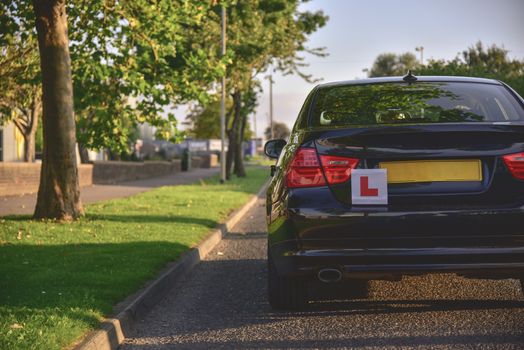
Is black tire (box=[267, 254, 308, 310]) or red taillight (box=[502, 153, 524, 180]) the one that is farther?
black tire (box=[267, 254, 308, 310])

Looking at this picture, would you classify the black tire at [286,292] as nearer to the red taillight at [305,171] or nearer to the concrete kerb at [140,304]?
the red taillight at [305,171]

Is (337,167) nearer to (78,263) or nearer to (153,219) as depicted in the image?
(78,263)

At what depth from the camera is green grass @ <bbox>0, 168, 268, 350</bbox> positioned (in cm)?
501

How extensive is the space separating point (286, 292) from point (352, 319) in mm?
512

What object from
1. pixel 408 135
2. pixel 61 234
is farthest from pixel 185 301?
pixel 61 234

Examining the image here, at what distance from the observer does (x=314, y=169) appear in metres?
5.00

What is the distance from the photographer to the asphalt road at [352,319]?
16.0ft

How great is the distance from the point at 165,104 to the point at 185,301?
811 centimetres

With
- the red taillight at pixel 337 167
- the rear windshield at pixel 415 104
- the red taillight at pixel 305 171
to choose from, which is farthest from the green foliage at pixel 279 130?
the red taillight at pixel 337 167

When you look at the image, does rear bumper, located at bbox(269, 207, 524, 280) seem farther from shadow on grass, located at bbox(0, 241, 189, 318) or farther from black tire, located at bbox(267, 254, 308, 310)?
shadow on grass, located at bbox(0, 241, 189, 318)

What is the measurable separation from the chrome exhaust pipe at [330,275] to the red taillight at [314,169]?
54cm

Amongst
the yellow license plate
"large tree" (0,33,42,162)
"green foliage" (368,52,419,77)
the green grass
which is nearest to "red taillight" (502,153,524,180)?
the yellow license plate

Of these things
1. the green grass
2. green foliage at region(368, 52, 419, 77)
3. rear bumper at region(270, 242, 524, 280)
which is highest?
green foliage at region(368, 52, 419, 77)

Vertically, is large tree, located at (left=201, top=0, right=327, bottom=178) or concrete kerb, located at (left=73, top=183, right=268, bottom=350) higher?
large tree, located at (left=201, top=0, right=327, bottom=178)
